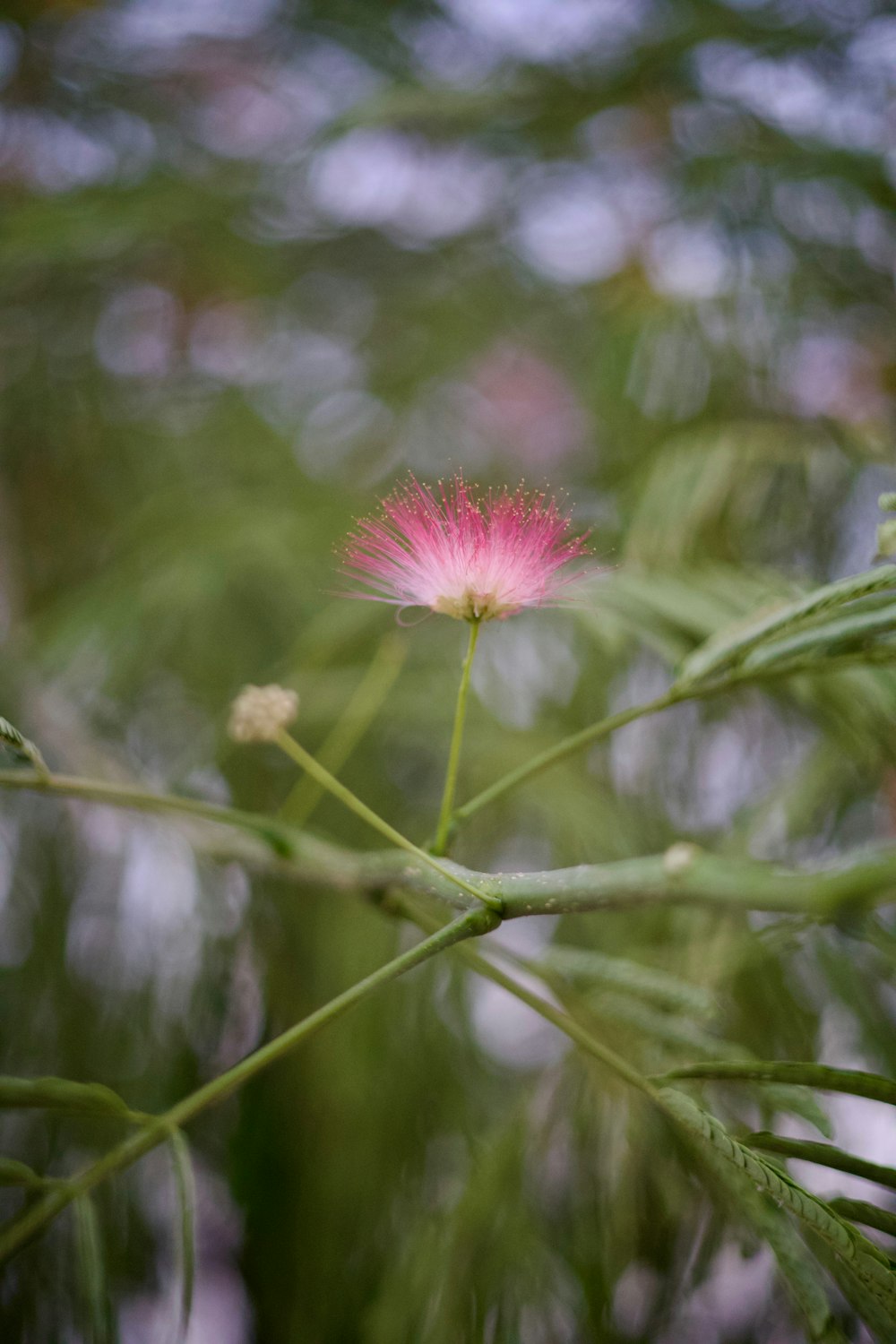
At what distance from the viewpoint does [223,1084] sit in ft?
0.98

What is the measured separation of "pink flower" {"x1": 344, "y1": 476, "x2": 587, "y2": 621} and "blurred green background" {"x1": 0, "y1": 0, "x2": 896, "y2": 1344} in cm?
12

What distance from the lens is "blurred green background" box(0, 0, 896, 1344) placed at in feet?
1.99

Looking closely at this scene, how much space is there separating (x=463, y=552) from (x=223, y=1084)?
206mm

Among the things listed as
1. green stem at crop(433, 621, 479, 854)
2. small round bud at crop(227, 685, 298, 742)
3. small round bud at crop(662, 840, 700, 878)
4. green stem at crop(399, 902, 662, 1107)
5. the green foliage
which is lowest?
the green foliage

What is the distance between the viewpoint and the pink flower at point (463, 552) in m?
0.36

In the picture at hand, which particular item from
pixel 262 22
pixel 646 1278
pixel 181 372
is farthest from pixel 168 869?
pixel 262 22

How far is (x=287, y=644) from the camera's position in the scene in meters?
0.94

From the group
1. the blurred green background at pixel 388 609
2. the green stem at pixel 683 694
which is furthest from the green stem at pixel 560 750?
Answer: the blurred green background at pixel 388 609

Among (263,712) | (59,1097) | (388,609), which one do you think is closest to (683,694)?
(263,712)

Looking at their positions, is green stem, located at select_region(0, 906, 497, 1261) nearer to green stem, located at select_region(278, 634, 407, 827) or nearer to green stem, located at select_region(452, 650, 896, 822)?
green stem, located at select_region(452, 650, 896, 822)

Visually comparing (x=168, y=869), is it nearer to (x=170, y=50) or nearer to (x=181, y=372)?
(x=181, y=372)

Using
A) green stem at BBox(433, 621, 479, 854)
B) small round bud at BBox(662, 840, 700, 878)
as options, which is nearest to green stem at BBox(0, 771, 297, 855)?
green stem at BBox(433, 621, 479, 854)

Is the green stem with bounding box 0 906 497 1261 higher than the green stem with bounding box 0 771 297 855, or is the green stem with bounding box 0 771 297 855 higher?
the green stem with bounding box 0 771 297 855

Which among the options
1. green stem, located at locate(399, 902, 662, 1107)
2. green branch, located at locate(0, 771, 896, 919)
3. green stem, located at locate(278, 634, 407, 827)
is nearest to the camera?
green branch, located at locate(0, 771, 896, 919)
